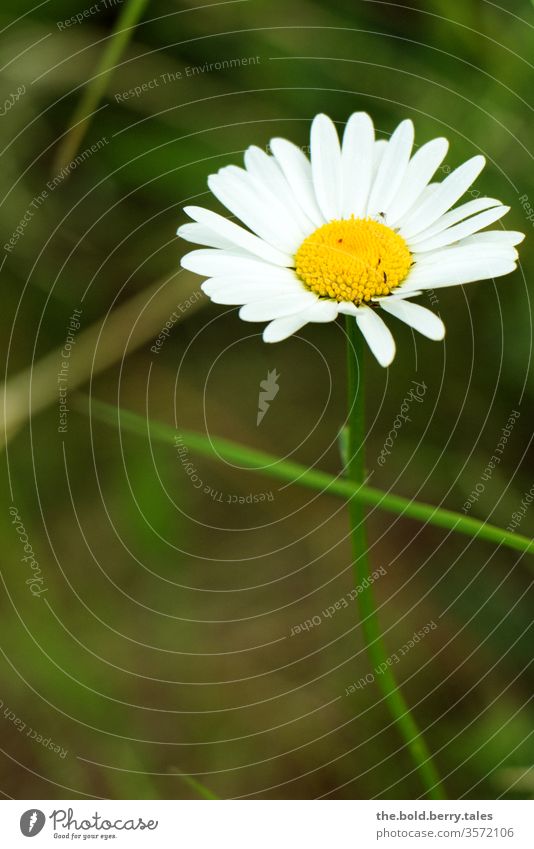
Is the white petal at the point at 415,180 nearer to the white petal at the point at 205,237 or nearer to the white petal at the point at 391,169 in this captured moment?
the white petal at the point at 391,169

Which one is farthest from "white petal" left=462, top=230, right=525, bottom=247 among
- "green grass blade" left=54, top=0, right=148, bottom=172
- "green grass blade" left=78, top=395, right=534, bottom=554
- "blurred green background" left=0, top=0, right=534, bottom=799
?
"green grass blade" left=54, top=0, right=148, bottom=172

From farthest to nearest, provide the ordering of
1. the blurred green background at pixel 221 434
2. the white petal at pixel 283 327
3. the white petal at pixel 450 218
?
the blurred green background at pixel 221 434 → the white petal at pixel 450 218 → the white petal at pixel 283 327

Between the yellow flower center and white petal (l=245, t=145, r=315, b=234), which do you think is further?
white petal (l=245, t=145, r=315, b=234)

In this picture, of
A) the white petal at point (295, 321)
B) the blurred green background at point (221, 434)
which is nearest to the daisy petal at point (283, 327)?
the white petal at point (295, 321)

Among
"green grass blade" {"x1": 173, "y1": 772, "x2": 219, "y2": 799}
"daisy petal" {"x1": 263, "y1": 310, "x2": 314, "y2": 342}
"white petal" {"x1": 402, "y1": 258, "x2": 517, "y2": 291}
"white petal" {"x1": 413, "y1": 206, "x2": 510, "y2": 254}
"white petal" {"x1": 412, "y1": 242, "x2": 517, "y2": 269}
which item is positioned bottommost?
"green grass blade" {"x1": 173, "y1": 772, "x2": 219, "y2": 799}

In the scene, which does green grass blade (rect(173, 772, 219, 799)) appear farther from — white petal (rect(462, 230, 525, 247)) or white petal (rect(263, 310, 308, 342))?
white petal (rect(462, 230, 525, 247))
